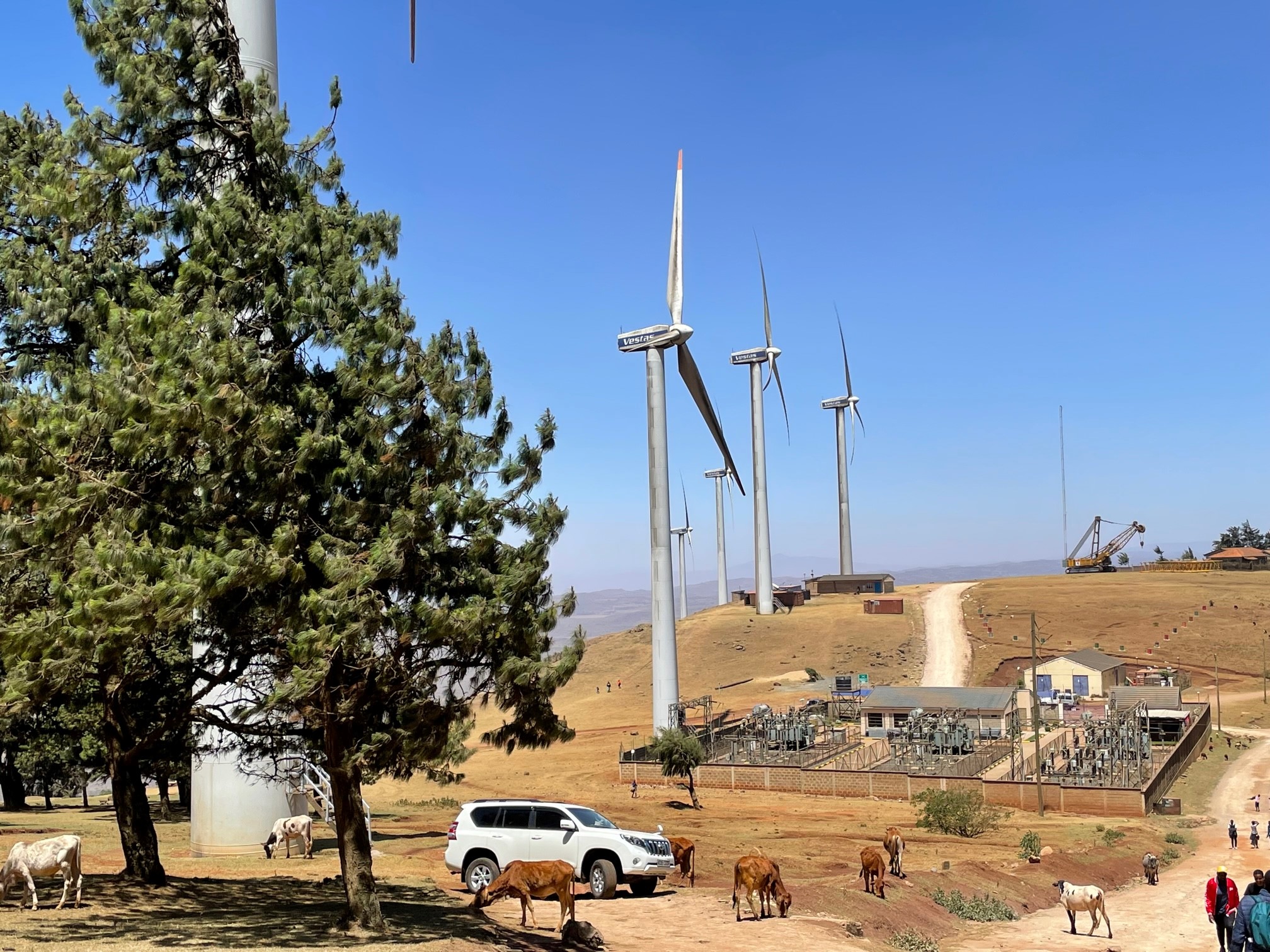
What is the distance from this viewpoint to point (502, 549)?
58.7 ft

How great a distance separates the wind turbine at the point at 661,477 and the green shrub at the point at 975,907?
32.8m

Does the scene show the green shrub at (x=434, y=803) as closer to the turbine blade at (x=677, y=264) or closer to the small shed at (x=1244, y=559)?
the turbine blade at (x=677, y=264)

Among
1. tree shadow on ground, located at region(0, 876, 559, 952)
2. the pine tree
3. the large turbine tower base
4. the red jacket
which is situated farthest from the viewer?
the large turbine tower base

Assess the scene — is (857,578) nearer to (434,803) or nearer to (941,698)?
(941,698)

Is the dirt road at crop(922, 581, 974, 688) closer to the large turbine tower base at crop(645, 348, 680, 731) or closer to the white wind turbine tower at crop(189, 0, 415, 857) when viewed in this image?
the large turbine tower base at crop(645, 348, 680, 731)

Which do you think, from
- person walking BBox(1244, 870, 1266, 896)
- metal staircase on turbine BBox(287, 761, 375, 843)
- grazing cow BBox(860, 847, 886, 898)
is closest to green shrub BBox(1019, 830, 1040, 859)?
grazing cow BBox(860, 847, 886, 898)

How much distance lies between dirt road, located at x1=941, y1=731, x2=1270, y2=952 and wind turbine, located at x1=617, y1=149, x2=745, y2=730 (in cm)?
2747

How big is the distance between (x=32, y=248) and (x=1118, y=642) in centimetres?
11332

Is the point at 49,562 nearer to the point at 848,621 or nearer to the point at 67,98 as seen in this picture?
the point at 67,98

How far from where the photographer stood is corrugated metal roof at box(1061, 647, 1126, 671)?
89125 mm

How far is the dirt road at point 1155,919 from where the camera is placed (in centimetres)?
2502

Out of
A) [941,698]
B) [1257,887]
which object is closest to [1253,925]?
[1257,887]

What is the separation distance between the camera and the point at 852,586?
155000mm

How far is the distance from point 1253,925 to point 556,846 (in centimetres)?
1396
